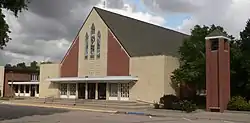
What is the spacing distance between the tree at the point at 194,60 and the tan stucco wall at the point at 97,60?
401 inches

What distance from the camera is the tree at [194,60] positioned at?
3878 centimetres

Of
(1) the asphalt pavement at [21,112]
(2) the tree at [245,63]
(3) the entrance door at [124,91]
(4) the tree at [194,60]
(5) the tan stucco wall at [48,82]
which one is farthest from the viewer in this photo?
(5) the tan stucco wall at [48,82]

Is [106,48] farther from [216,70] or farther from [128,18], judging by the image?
[216,70]

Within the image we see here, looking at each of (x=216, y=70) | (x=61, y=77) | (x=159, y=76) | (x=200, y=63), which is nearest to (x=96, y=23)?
(x=61, y=77)

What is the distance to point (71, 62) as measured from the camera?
176ft

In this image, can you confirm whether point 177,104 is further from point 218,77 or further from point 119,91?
point 119,91

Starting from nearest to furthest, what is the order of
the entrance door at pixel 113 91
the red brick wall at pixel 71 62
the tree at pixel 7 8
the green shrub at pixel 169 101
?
the tree at pixel 7 8 → the green shrub at pixel 169 101 → the entrance door at pixel 113 91 → the red brick wall at pixel 71 62

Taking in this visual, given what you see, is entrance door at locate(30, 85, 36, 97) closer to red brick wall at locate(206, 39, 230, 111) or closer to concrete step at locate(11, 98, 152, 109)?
concrete step at locate(11, 98, 152, 109)

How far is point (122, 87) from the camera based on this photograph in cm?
4625

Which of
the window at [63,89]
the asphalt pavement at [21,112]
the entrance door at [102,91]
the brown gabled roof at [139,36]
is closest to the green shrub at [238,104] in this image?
the asphalt pavement at [21,112]

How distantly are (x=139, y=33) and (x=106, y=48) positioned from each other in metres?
6.47

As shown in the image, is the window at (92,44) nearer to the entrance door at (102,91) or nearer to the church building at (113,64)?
the church building at (113,64)

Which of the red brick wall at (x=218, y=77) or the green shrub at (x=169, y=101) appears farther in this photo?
the green shrub at (x=169, y=101)

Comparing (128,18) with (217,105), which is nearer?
(217,105)
